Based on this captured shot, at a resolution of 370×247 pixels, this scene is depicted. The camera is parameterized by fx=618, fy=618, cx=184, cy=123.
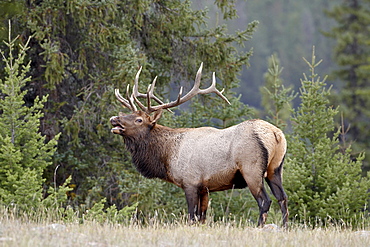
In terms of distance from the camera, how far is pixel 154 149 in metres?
10.3

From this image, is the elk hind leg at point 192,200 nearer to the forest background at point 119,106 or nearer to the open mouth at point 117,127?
the open mouth at point 117,127

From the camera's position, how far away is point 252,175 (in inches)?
353

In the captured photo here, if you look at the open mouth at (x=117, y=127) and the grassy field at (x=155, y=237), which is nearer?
the grassy field at (x=155, y=237)

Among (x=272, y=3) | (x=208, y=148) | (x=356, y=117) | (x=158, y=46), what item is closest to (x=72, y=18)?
(x=158, y=46)

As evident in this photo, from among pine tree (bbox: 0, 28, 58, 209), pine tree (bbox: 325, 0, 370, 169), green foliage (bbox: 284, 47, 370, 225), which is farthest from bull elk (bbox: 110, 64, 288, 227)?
pine tree (bbox: 325, 0, 370, 169)

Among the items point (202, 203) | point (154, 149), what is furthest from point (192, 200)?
point (154, 149)

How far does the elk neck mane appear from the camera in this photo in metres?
10.1

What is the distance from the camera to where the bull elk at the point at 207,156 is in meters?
8.99

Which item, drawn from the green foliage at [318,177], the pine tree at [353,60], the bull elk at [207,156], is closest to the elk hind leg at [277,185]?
the bull elk at [207,156]

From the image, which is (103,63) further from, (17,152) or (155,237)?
(155,237)

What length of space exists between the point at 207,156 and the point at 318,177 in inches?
148

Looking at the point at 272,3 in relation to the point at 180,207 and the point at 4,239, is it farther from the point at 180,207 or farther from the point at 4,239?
the point at 4,239

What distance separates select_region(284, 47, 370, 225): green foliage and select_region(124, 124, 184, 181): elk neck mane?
9.87ft

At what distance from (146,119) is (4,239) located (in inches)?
188
